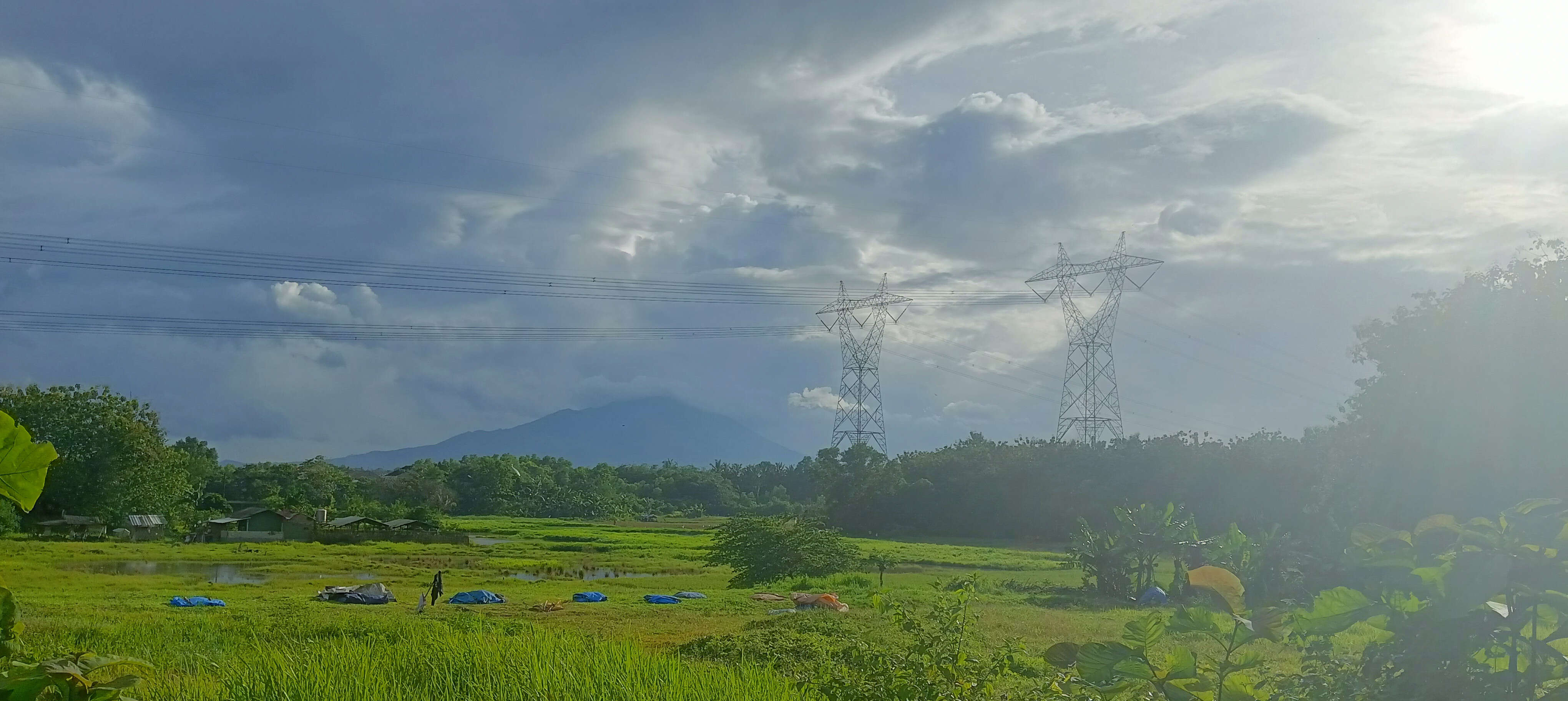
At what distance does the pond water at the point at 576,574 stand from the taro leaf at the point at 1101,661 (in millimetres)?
36597

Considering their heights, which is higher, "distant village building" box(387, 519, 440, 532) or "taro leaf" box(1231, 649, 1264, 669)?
"taro leaf" box(1231, 649, 1264, 669)

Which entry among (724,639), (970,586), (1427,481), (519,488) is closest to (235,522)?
(519,488)

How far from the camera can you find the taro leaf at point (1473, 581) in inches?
86.8

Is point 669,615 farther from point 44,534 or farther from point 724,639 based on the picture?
point 44,534

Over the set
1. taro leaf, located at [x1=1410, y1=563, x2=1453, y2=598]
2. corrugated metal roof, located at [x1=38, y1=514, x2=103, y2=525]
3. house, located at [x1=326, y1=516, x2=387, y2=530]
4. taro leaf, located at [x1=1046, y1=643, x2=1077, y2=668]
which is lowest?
house, located at [x1=326, y1=516, x2=387, y2=530]

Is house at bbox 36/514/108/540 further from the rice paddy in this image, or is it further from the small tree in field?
the small tree in field

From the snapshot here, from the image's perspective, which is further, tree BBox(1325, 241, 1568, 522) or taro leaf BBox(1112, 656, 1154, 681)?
tree BBox(1325, 241, 1568, 522)

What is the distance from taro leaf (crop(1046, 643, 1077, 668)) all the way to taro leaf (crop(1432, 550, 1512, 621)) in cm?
88

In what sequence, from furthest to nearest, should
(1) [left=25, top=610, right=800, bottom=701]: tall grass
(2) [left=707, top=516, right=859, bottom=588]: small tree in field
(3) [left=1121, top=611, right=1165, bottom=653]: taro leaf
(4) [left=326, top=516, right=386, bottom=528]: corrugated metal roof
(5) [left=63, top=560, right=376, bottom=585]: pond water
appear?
1. (4) [left=326, top=516, right=386, bottom=528]: corrugated metal roof
2. (5) [left=63, top=560, right=376, bottom=585]: pond water
3. (2) [left=707, top=516, right=859, bottom=588]: small tree in field
4. (1) [left=25, top=610, right=800, bottom=701]: tall grass
5. (3) [left=1121, top=611, right=1165, bottom=653]: taro leaf

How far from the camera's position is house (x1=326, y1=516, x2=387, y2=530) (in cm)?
6425

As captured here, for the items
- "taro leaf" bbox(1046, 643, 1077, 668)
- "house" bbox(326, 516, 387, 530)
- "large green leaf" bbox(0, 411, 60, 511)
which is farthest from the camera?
"house" bbox(326, 516, 387, 530)

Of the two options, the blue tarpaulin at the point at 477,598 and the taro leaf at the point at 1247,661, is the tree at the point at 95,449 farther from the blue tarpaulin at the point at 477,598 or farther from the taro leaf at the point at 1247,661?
the taro leaf at the point at 1247,661

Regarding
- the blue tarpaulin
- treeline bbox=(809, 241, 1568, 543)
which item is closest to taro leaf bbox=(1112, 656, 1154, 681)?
treeline bbox=(809, 241, 1568, 543)

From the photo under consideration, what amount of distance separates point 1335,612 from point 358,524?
7174 centimetres
